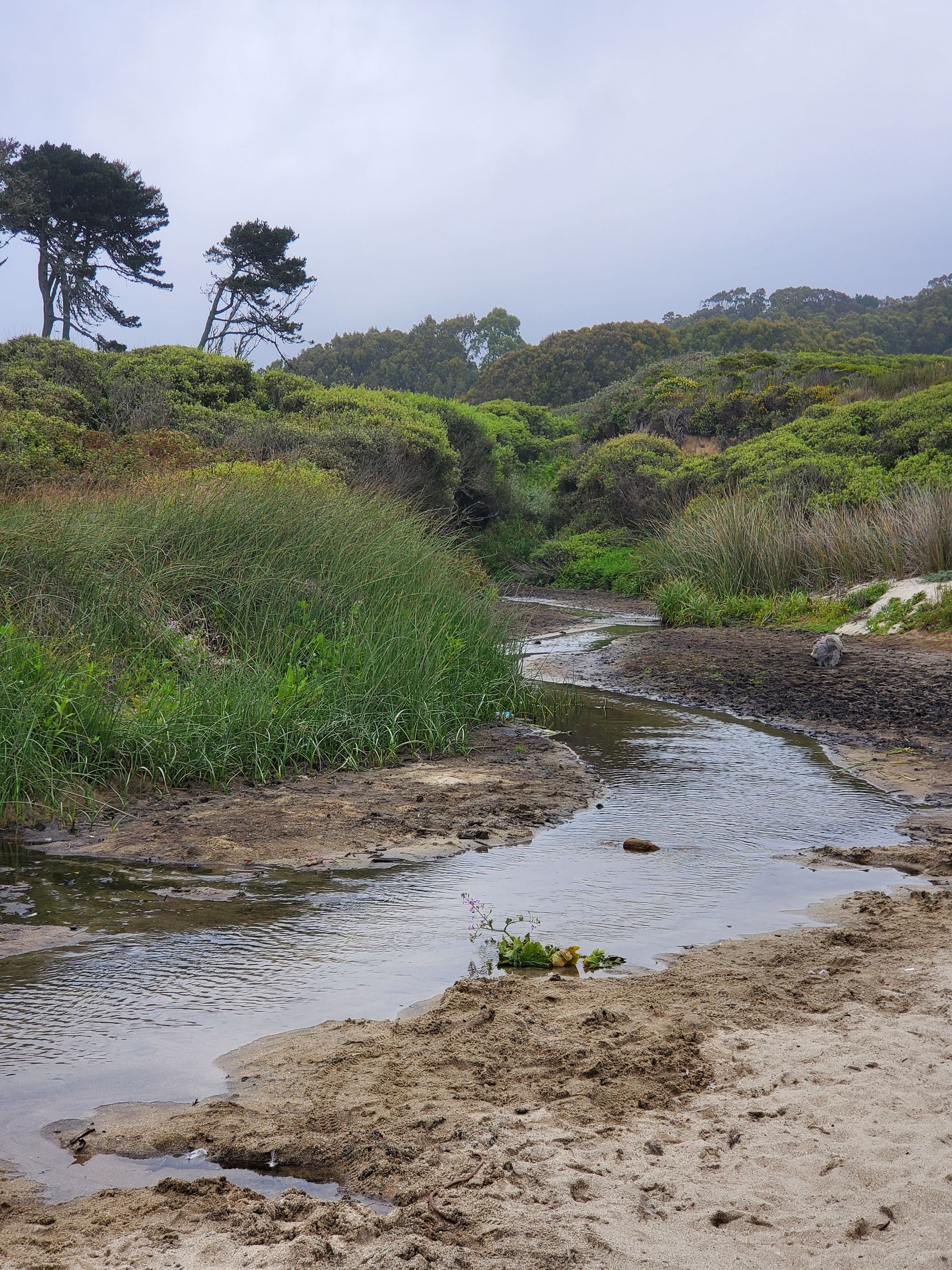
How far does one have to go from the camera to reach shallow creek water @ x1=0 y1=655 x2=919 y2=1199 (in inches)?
117

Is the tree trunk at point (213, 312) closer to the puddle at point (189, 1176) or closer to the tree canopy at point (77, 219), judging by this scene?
the tree canopy at point (77, 219)

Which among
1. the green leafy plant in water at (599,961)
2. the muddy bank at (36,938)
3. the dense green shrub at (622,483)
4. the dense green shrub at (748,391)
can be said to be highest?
the dense green shrub at (748,391)

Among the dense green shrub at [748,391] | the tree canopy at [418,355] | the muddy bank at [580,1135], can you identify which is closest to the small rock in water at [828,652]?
the muddy bank at [580,1135]

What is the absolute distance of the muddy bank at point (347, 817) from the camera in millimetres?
5246

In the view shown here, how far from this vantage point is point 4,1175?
243 centimetres

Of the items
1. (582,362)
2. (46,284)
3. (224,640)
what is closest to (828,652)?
(224,640)

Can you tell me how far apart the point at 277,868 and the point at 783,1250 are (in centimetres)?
341

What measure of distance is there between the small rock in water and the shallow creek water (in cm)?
464

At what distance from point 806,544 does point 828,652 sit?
5.55 m

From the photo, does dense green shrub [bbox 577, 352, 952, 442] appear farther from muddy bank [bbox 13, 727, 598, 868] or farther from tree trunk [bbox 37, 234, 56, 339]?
muddy bank [bbox 13, 727, 598, 868]

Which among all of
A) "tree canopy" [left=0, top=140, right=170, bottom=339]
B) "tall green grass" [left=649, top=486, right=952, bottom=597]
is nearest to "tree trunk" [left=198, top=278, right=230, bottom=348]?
"tree canopy" [left=0, top=140, right=170, bottom=339]

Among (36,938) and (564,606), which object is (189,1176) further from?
(564,606)

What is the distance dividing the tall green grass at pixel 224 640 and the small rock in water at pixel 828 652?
13.1 feet

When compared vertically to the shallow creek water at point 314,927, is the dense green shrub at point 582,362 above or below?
above
